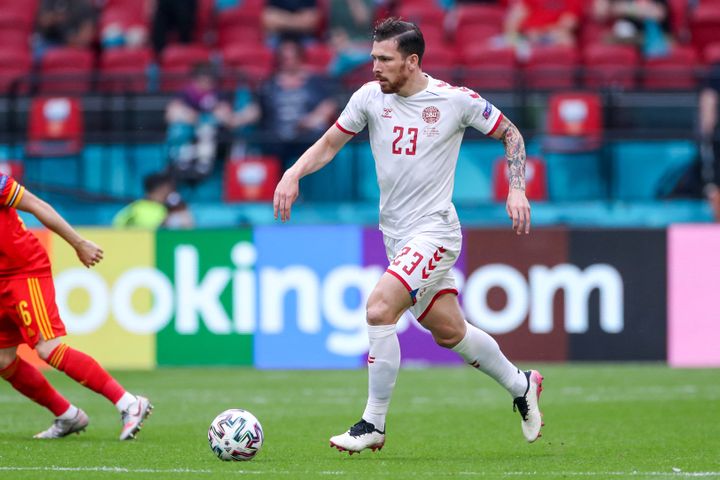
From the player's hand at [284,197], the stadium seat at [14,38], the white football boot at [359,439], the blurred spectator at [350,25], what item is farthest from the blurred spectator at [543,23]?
the white football boot at [359,439]

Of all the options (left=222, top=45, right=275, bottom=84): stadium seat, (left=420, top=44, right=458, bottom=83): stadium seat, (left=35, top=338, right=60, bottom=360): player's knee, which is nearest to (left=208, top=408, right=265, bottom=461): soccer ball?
(left=35, top=338, right=60, bottom=360): player's knee

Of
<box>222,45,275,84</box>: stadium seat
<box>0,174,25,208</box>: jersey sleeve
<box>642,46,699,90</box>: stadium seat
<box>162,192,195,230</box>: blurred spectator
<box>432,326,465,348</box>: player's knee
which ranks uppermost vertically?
<box>222,45,275,84</box>: stadium seat

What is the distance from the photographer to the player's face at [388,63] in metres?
7.69

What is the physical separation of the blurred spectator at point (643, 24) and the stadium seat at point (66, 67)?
6.87m

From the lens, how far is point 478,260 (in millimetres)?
14016

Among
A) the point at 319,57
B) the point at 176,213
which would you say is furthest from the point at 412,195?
the point at 319,57

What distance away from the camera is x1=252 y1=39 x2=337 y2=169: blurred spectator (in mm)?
16922

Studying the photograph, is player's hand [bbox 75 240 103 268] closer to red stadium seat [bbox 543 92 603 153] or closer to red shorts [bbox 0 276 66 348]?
red shorts [bbox 0 276 66 348]

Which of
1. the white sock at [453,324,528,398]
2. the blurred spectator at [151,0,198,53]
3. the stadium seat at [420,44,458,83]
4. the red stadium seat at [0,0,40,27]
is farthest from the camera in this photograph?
the red stadium seat at [0,0,40,27]

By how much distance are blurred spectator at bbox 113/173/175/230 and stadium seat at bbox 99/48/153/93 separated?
2.58 m

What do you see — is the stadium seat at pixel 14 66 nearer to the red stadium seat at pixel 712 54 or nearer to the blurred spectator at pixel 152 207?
the blurred spectator at pixel 152 207

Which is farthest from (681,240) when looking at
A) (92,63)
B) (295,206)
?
(92,63)

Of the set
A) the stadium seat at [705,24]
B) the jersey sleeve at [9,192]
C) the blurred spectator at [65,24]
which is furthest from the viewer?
the blurred spectator at [65,24]

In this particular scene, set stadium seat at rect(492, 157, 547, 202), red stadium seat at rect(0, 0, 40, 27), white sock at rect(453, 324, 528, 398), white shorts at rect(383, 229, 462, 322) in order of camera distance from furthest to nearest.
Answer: red stadium seat at rect(0, 0, 40, 27) → stadium seat at rect(492, 157, 547, 202) → white sock at rect(453, 324, 528, 398) → white shorts at rect(383, 229, 462, 322)
